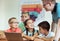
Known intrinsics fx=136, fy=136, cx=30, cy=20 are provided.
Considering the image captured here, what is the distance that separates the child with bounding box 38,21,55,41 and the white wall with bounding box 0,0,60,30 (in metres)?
0.24

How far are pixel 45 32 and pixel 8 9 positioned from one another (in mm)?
442

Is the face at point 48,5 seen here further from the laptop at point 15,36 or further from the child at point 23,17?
the laptop at point 15,36

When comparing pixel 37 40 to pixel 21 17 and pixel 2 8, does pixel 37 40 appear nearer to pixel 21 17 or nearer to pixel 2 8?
pixel 21 17

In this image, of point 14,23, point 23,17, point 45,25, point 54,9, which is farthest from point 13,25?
point 54,9

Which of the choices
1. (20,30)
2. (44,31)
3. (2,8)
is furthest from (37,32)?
(2,8)

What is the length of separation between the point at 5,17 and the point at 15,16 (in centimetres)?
10

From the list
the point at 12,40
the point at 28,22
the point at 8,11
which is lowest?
the point at 12,40

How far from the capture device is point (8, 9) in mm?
1392

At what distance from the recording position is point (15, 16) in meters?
1.37

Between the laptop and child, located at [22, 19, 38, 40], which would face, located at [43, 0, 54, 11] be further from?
the laptop

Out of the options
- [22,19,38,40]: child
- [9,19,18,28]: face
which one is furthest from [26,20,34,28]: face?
[9,19,18,28]: face

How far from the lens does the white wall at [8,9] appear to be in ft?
4.49

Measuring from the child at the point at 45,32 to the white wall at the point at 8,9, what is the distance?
0.24 m

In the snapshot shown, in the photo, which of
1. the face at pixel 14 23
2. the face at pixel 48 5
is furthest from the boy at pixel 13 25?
the face at pixel 48 5
